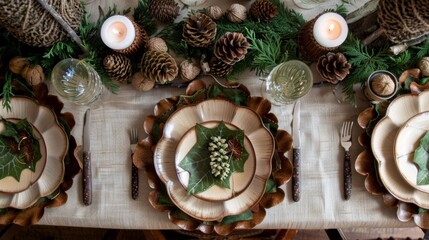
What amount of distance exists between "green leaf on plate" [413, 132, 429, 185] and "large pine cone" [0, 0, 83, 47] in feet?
2.35

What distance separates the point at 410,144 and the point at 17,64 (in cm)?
80

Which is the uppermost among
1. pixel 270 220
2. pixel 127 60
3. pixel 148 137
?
pixel 127 60

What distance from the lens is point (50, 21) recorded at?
28.6 inches

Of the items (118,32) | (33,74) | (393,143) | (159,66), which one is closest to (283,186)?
(393,143)

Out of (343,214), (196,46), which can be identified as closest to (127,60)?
(196,46)

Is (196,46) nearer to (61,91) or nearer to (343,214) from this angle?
(61,91)

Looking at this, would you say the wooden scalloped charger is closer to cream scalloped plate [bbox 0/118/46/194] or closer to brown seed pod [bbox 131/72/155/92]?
brown seed pod [bbox 131/72/155/92]

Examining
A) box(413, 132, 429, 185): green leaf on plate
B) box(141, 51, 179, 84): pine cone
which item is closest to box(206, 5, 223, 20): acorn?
box(141, 51, 179, 84): pine cone

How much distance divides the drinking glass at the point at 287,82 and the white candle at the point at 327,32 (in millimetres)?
58

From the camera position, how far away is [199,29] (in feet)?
2.52

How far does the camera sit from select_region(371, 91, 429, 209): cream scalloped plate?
29.8 inches

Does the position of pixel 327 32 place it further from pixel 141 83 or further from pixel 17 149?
pixel 17 149

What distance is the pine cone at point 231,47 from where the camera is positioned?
73cm

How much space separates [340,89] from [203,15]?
0.32 m
